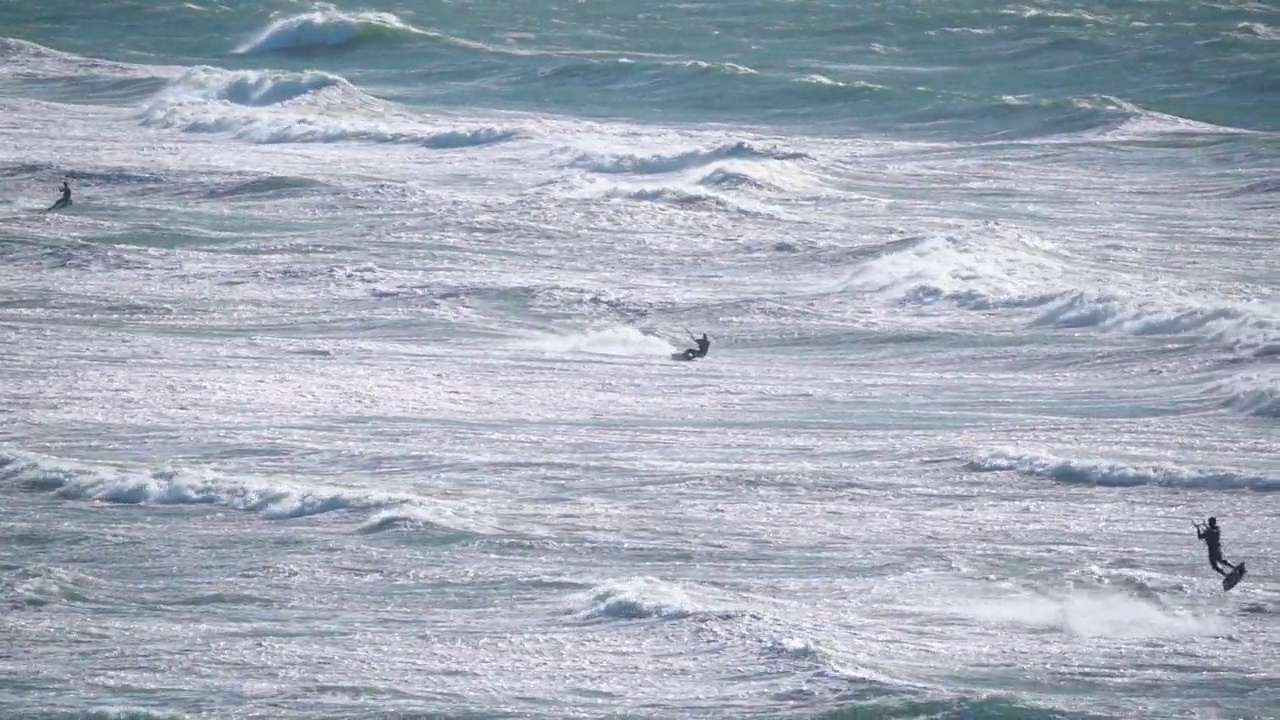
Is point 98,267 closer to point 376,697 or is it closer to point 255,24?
point 376,697

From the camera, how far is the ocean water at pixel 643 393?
14969 mm

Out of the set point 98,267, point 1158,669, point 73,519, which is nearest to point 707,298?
point 98,267

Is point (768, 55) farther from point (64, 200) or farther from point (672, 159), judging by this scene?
point (64, 200)

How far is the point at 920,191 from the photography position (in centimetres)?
3262

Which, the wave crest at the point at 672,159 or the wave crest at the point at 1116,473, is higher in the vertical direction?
the wave crest at the point at 672,159

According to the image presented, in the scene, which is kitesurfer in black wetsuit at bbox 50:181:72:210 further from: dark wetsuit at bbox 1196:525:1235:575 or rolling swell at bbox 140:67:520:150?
dark wetsuit at bbox 1196:525:1235:575

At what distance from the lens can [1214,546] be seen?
15.7m

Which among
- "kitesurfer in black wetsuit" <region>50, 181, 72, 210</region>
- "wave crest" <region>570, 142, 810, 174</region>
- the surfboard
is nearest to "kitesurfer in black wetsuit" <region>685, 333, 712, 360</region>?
the surfboard

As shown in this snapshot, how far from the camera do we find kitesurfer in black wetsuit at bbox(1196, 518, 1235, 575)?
50.7 feet

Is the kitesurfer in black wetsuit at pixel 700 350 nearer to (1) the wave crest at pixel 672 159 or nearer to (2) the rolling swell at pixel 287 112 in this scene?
(1) the wave crest at pixel 672 159

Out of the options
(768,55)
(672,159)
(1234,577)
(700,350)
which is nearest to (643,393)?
(700,350)

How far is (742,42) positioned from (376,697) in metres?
34.6

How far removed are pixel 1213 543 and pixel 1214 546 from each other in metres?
0.04

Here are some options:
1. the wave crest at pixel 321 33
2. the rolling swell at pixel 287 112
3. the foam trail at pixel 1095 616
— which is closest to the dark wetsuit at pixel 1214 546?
the foam trail at pixel 1095 616
